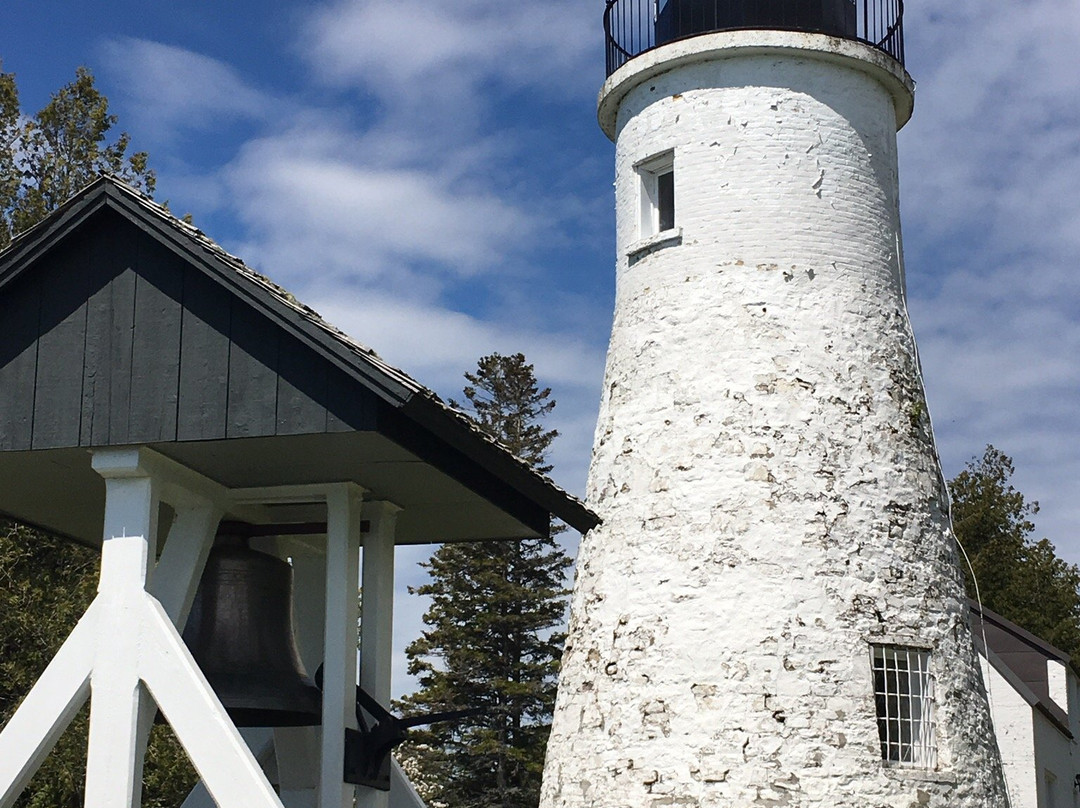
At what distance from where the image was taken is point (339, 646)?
8.70 m

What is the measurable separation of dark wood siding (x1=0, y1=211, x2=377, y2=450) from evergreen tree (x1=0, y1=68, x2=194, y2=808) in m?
13.4

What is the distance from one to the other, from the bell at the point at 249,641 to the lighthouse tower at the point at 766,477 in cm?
734

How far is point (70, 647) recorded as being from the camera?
784 centimetres

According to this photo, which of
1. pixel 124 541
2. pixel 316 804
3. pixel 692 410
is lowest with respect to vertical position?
pixel 316 804

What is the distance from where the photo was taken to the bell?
29.9ft

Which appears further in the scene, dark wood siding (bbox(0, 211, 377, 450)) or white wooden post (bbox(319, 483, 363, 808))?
white wooden post (bbox(319, 483, 363, 808))

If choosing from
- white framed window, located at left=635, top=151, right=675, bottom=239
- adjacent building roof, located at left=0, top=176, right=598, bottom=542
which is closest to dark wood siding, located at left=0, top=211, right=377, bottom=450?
adjacent building roof, located at left=0, top=176, right=598, bottom=542

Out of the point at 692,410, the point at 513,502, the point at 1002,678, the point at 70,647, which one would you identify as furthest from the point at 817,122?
the point at 1002,678

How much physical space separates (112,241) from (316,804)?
12.2ft

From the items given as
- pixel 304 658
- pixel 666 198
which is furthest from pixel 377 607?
pixel 666 198

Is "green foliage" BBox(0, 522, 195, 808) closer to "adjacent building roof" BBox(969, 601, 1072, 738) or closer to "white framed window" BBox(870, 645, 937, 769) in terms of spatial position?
"white framed window" BBox(870, 645, 937, 769)

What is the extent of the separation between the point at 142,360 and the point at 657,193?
11.1 meters

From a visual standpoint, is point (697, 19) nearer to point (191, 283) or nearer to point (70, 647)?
point (191, 283)

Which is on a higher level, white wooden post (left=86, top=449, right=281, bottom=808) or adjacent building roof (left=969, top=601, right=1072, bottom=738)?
adjacent building roof (left=969, top=601, right=1072, bottom=738)
